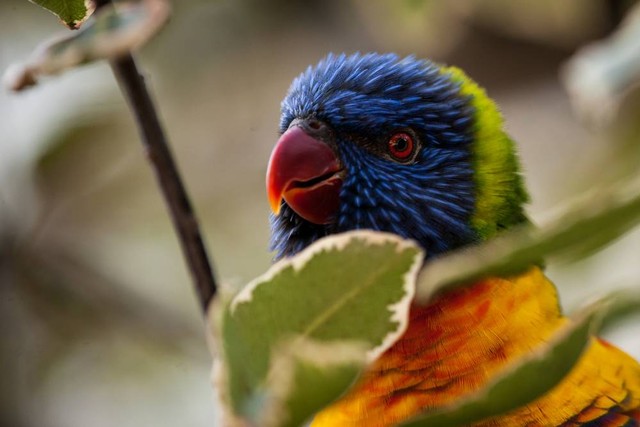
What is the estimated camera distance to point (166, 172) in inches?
25.6

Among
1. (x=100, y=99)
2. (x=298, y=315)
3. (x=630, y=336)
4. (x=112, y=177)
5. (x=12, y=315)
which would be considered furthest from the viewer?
(x=112, y=177)

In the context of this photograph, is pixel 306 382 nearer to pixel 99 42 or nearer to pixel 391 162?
pixel 99 42

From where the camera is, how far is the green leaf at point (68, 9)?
58 cm

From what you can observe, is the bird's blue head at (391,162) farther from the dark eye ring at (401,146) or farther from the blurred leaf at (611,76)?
the blurred leaf at (611,76)

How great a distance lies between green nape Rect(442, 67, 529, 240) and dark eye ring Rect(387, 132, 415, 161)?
0.37ft

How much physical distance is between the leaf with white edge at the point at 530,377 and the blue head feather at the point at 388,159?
80 cm

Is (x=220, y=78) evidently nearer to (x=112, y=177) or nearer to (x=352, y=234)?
(x=112, y=177)

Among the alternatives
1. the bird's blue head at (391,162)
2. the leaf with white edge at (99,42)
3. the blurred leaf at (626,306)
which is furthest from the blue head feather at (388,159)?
the leaf with white edge at (99,42)

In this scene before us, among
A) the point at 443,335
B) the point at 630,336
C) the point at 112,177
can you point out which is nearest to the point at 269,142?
the point at 112,177

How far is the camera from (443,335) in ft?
3.68

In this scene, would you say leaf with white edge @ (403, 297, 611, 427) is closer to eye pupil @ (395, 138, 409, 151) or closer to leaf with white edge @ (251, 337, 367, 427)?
leaf with white edge @ (251, 337, 367, 427)

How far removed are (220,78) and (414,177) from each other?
216 cm

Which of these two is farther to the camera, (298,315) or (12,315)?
(12,315)

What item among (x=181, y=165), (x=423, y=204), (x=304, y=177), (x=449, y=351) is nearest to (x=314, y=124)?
(x=304, y=177)
